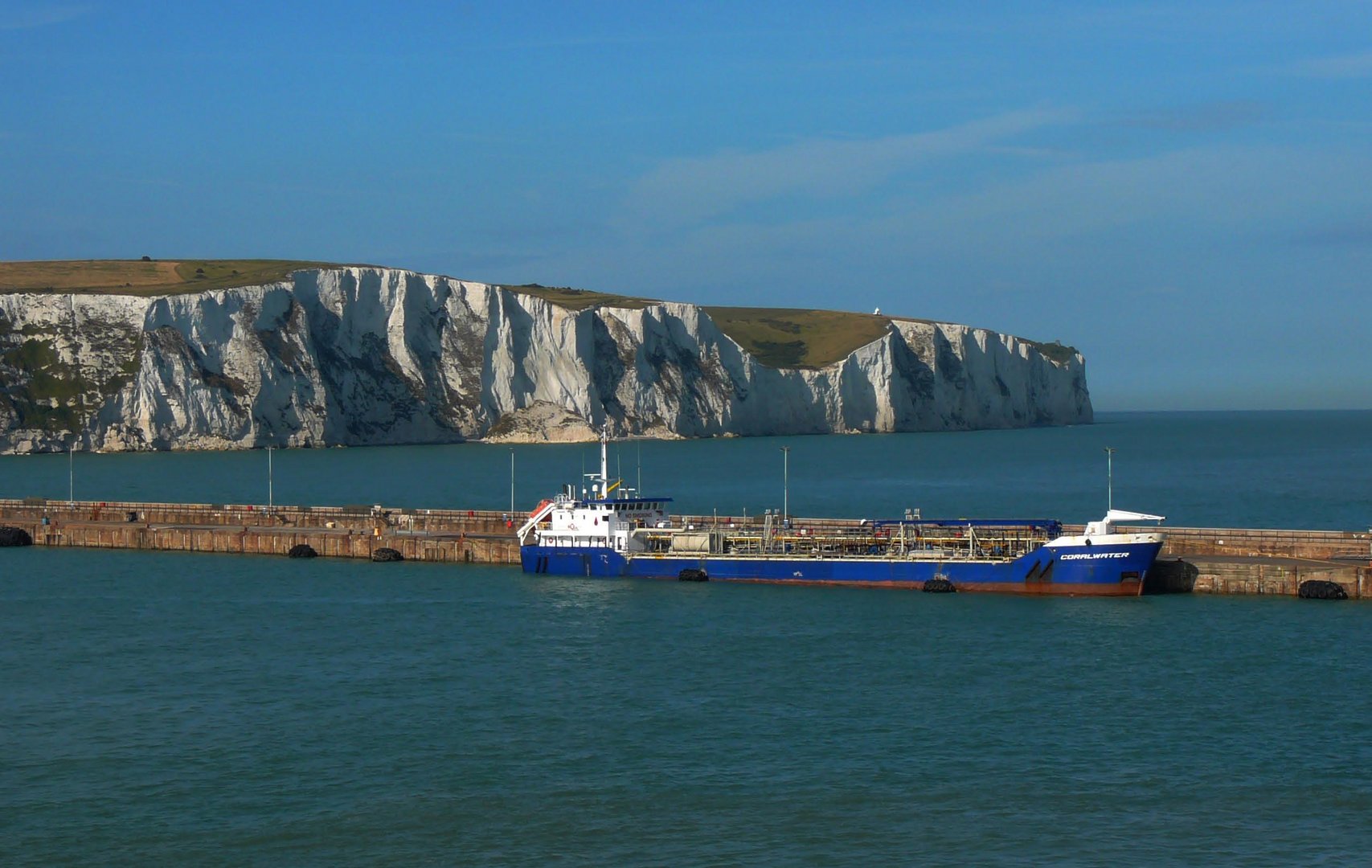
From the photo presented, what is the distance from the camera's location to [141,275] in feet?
568

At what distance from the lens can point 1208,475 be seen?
123062 millimetres

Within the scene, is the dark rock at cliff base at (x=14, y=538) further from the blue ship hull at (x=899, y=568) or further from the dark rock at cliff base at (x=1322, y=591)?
the dark rock at cliff base at (x=1322, y=591)

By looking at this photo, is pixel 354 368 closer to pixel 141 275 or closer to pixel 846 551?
pixel 141 275

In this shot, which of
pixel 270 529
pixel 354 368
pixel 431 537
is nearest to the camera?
pixel 431 537

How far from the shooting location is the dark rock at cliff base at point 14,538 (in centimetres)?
7562

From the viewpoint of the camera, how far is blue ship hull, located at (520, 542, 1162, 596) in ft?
175

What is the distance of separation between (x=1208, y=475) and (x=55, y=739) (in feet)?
349

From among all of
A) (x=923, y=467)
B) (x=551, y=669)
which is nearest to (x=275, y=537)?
(x=551, y=669)

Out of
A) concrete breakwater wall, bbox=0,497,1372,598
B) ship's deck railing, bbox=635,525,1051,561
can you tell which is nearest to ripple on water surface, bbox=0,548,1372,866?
concrete breakwater wall, bbox=0,497,1372,598

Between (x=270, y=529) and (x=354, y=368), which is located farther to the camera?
(x=354, y=368)

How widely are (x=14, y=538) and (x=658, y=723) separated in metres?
53.0

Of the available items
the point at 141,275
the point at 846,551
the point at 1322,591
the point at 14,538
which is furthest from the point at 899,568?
the point at 141,275

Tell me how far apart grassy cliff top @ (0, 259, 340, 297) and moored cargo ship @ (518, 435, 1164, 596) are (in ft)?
338

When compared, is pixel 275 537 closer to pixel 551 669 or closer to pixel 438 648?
pixel 438 648
